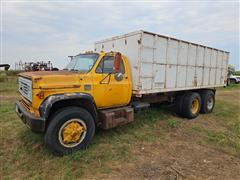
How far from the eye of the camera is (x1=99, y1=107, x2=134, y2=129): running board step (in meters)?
4.74

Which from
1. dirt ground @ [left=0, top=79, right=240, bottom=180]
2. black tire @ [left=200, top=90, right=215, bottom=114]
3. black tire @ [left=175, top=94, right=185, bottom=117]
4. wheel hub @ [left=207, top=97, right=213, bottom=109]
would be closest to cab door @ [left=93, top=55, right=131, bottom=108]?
dirt ground @ [left=0, top=79, right=240, bottom=180]

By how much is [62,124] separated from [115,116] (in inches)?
59.9

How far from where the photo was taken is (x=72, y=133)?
422cm

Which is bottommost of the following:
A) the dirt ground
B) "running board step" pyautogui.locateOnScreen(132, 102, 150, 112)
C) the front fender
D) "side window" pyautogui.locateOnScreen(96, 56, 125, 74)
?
the dirt ground

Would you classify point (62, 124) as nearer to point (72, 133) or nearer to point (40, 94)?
point (72, 133)

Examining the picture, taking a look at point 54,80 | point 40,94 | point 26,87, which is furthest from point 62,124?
point 26,87

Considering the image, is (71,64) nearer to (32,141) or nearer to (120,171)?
(32,141)

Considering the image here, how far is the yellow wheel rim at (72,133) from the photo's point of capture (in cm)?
412

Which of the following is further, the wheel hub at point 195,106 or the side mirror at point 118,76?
the wheel hub at point 195,106

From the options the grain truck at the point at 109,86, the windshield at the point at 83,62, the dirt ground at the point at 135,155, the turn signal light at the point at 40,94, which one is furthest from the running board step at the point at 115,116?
the turn signal light at the point at 40,94

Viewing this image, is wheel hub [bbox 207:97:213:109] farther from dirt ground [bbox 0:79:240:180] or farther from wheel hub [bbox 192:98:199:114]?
dirt ground [bbox 0:79:240:180]

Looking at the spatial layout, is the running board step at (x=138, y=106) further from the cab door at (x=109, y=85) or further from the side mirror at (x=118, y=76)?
the side mirror at (x=118, y=76)

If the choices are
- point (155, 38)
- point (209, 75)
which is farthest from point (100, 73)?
point (209, 75)

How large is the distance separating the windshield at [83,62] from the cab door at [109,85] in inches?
9.2
